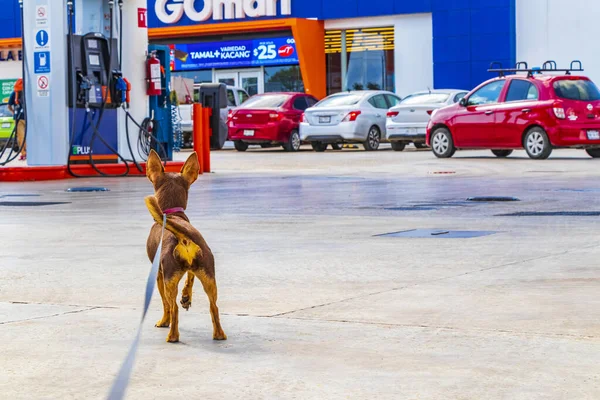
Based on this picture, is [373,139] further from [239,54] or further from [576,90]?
[239,54]

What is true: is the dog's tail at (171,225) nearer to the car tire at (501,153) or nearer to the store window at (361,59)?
the car tire at (501,153)

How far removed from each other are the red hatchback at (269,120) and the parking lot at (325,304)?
62.9ft

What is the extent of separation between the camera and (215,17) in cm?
4466

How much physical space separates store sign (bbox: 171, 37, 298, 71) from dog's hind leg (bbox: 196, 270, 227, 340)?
38.7 meters

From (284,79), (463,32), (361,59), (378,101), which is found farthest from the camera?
(284,79)

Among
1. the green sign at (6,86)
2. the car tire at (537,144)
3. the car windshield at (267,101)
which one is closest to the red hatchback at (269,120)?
the car windshield at (267,101)

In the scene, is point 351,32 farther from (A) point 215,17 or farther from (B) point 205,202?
(B) point 205,202

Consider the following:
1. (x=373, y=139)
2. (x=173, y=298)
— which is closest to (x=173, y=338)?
(x=173, y=298)

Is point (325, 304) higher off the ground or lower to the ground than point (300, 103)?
lower

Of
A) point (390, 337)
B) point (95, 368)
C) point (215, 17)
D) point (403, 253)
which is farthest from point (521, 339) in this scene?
point (215, 17)

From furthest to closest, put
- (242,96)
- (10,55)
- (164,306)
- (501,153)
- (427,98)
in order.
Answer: (10,55) → (242,96) → (427,98) → (501,153) → (164,306)

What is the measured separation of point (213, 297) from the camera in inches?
205

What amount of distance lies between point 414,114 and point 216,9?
52.4 ft

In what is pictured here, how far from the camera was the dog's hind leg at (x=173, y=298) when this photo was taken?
A: 16.8 feet
